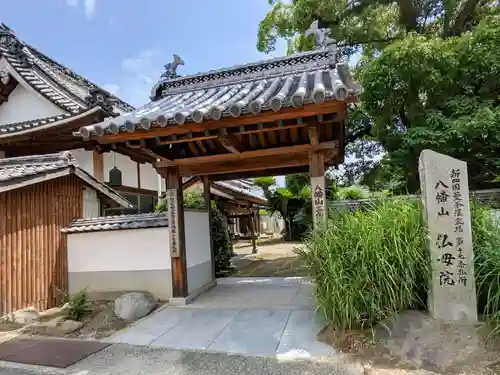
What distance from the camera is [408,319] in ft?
13.5

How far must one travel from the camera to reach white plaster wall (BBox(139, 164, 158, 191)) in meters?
12.5

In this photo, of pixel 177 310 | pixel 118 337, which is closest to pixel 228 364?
pixel 118 337

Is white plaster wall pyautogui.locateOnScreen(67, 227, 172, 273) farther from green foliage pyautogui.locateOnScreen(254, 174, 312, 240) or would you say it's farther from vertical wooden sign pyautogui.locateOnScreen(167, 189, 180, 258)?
green foliage pyautogui.locateOnScreen(254, 174, 312, 240)

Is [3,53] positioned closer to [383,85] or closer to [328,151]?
[328,151]

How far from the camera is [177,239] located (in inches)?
254

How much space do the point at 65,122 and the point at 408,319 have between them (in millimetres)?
8599

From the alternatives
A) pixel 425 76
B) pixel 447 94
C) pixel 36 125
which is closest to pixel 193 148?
pixel 36 125

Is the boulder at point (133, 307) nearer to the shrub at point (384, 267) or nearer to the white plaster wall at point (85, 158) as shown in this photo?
the shrub at point (384, 267)

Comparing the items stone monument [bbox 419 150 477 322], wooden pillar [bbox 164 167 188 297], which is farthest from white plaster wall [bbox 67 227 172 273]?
stone monument [bbox 419 150 477 322]

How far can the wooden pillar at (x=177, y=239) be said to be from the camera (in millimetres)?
6461

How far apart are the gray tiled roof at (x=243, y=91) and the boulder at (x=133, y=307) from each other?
291cm

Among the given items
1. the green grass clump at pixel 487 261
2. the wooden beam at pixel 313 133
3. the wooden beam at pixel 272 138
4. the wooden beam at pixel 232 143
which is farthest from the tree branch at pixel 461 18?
the wooden beam at pixel 232 143

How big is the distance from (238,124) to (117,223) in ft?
12.5

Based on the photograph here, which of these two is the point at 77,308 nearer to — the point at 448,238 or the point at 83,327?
the point at 83,327
